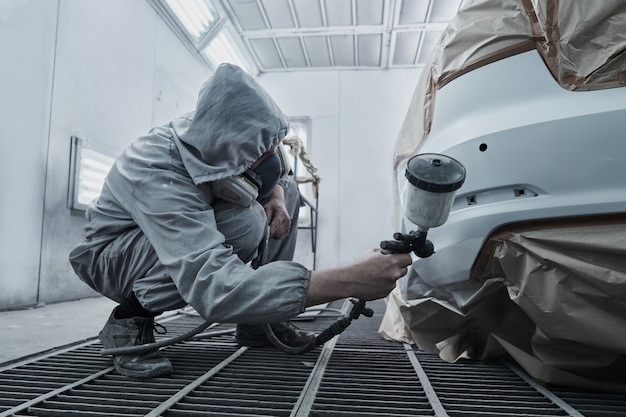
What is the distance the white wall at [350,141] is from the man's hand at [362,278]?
4.55m

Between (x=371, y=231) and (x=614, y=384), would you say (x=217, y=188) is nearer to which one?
(x=614, y=384)

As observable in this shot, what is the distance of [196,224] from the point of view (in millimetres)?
1079

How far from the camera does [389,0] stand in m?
4.40

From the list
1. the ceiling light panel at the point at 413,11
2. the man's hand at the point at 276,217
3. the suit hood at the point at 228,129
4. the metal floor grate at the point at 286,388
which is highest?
the ceiling light panel at the point at 413,11

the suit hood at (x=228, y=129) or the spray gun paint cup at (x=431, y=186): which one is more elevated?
the suit hood at (x=228, y=129)

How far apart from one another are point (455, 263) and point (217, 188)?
657 millimetres

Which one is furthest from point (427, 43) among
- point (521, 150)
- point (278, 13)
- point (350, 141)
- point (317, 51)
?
point (521, 150)

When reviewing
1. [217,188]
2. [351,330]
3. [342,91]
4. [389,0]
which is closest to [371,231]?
[342,91]

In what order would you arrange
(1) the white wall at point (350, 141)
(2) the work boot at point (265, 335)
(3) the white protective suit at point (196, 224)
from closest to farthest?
(3) the white protective suit at point (196, 224) < (2) the work boot at point (265, 335) < (1) the white wall at point (350, 141)

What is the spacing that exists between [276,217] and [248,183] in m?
0.34

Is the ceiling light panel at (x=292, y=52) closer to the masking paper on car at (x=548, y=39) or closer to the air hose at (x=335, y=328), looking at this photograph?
the masking paper on car at (x=548, y=39)

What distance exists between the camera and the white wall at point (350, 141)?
222 inches

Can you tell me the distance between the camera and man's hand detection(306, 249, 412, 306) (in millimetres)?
989

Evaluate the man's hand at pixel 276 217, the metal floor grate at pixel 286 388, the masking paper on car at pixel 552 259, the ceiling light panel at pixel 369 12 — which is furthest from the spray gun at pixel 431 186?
the ceiling light panel at pixel 369 12
